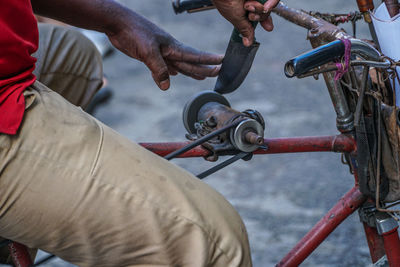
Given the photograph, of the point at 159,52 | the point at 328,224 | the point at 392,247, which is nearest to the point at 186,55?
the point at 159,52

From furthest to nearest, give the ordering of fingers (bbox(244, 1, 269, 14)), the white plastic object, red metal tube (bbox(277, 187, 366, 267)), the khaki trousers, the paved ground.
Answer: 1. the paved ground
2. red metal tube (bbox(277, 187, 366, 267))
3. the white plastic object
4. fingers (bbox(244, 1, 269, 14))
5. the khaki trousers

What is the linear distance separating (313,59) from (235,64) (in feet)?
1.00

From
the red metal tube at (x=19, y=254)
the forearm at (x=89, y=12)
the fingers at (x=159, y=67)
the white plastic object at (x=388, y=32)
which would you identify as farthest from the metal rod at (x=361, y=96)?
the red metal tube at (x=19, y=254)

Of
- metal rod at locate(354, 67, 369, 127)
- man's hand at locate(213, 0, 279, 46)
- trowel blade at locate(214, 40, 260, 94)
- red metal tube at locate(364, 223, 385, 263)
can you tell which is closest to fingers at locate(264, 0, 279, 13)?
man's hand at locate(213, 0, 279, 46)

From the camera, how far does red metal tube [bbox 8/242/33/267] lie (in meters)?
1.37

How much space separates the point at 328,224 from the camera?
5.15ft

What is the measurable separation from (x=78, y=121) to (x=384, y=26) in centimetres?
73

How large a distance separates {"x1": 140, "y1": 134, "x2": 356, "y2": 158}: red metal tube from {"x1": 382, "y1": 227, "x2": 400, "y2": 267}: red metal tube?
0.24 m

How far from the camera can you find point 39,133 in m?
1.08

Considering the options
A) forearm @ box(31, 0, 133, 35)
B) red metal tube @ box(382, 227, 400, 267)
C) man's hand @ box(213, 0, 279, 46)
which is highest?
man's hand @ box(213, 0, 279, 46)

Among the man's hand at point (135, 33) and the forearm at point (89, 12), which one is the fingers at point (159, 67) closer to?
the man's hand at point (135, 33)

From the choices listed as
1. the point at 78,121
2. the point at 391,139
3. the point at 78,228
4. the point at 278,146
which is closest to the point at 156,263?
the point at 78,228

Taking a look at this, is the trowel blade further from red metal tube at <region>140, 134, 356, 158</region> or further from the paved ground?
the paved ground

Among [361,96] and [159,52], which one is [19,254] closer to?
[159,52]
